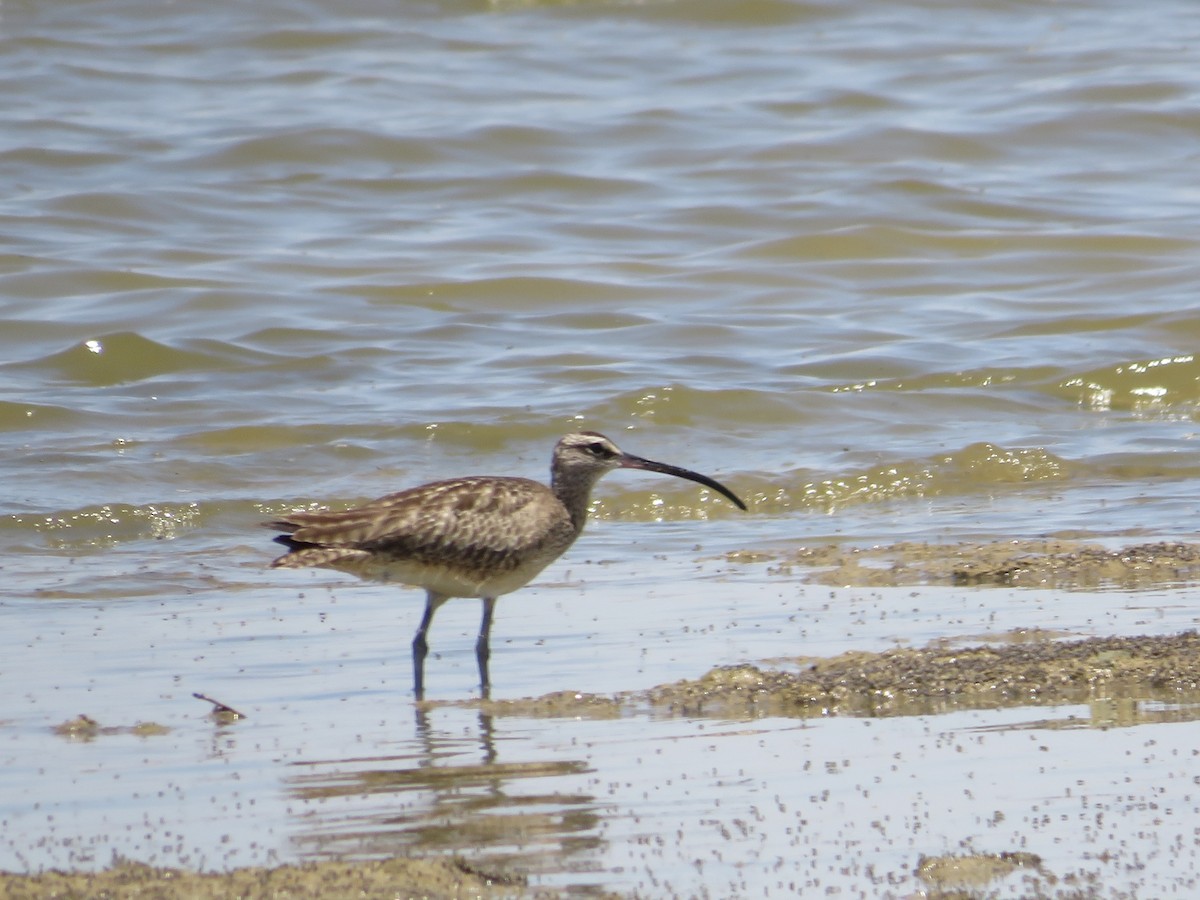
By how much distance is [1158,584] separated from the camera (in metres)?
8.85

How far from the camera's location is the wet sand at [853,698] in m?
4.98

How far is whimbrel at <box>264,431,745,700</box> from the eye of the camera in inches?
316

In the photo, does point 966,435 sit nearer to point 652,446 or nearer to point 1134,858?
point 652,446

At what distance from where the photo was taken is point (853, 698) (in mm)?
6961

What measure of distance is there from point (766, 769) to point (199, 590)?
14.3 feet

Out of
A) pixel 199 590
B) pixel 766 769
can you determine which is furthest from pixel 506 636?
pixel 766 769

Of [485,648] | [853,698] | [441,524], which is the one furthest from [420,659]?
[853,698]

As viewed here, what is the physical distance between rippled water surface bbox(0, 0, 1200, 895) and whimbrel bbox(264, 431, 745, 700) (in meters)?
0.35

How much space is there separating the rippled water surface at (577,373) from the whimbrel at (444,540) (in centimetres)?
35

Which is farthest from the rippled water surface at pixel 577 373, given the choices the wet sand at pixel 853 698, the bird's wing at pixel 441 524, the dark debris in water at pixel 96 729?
the bird's wing at pixel 441 524

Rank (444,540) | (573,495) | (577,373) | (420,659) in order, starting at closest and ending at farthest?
(420,659)
(444,540)
(573,495)
(577,373)

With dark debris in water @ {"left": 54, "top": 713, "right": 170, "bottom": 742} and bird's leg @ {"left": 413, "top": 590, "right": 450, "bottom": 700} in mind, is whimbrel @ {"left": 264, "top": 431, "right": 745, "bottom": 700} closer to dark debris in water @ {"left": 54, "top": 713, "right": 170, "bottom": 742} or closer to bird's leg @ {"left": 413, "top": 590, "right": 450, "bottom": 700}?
bird's leg @ {"left": 413, "top": 590, "right": 450, "bottom": 700}

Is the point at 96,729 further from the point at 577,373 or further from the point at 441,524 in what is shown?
the point at 577,373

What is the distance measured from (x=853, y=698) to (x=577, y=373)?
27.4ft
